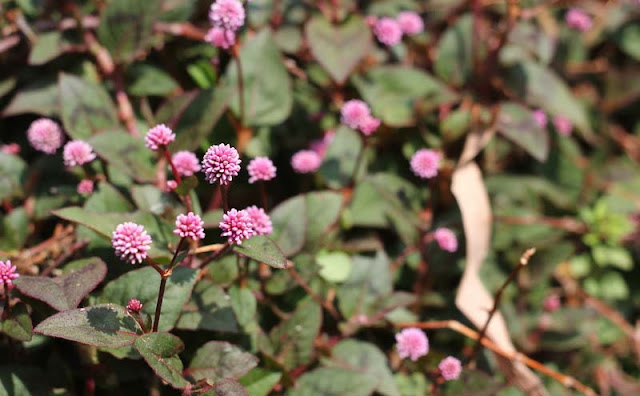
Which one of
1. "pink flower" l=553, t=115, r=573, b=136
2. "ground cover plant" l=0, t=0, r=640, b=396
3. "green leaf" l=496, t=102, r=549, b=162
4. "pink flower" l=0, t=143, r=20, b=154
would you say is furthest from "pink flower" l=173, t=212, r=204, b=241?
"pink flower" l=553, t=115, r=573, b=136

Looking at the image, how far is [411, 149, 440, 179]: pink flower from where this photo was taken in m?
2.02

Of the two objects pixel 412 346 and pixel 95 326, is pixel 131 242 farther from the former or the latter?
pixel 412 346

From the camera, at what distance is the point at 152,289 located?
1453 mm

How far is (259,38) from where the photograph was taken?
2068mm

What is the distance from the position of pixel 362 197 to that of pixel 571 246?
825mm

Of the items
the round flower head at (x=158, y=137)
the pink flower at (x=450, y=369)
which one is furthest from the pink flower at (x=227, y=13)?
the pink flower at (x=450, y=369)

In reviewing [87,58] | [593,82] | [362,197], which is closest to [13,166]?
[87,58]

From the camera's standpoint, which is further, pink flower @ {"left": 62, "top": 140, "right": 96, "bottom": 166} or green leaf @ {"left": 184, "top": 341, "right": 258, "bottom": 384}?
pink flower @ {"left": 62, "top": 140, "right": 96, "bottom": 166}

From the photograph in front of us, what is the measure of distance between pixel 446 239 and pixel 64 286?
1.11 metres

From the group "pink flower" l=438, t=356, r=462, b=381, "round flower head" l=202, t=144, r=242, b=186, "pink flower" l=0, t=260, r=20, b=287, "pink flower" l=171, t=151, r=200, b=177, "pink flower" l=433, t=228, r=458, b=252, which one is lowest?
"pink flower" l=438, t=356, r=462, b=381

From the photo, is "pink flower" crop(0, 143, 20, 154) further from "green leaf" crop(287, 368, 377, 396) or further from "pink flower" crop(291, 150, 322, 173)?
"green leaf" crop(287, 368, 377, 396)

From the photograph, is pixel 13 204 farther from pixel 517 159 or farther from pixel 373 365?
pixel 517 159

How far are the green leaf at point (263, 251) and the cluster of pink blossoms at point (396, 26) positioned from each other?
1173 mm

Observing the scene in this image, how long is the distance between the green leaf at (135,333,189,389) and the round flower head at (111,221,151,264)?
0.53 feet
